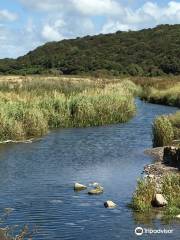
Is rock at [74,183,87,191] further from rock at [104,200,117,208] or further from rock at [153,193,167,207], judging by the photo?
rock at [153,193,167,207]

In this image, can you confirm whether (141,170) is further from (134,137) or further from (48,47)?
(48,47)

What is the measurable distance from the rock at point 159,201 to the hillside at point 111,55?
73781 mm

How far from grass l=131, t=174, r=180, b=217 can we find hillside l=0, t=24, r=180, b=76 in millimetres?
73398

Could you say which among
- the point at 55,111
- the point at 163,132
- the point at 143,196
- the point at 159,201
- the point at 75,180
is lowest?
the point at 75,180

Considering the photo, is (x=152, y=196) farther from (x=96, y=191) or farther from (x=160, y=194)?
(x=96, y=191)

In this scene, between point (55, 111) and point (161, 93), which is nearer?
point (55, 111)

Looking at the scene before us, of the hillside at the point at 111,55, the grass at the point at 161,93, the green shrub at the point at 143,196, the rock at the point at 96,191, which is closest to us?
the green shrub at the point at 143,196

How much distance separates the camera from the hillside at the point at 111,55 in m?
94.0

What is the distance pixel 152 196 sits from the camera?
49.3 feet

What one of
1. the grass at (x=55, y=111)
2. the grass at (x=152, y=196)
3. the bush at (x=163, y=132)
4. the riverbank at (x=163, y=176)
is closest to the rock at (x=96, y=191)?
the riverbank at (x=163, y=176)

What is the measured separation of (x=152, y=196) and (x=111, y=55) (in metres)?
96.2

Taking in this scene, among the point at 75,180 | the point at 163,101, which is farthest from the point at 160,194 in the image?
the point at 163,101

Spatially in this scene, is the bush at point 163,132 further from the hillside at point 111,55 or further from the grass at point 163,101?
the hillside at point 111,55

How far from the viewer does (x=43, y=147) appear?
25.4 meters
